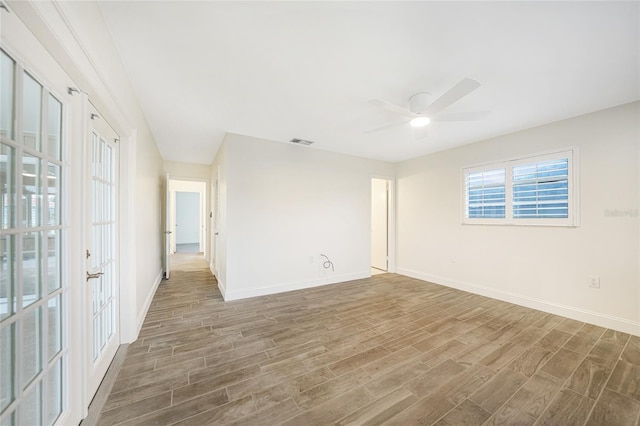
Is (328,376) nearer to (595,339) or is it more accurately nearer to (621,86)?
(595,339)

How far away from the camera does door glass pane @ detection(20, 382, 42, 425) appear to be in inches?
37.4

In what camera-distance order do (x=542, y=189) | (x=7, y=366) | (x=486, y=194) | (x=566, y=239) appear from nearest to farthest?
(x=7, y=366) → (x=566, y=239) → (x=542, y=189) → (x=486, y=194)

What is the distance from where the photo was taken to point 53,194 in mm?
1160

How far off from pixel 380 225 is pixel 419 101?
3605mm

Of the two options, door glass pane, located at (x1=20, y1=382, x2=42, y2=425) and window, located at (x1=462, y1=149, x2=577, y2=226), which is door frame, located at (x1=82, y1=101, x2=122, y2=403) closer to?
door glass pane, located at (x1=20, y1=382, x2=42, y2=425)

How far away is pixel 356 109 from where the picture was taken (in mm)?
2717

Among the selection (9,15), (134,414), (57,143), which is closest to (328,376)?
(134,414)

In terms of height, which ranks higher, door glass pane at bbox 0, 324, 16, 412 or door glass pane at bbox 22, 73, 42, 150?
door glass pane at bbox 22, 73, 42, 150

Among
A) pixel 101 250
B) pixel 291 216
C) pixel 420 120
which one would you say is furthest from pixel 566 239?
pixel 101 250

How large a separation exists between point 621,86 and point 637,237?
1576mm

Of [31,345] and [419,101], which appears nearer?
[31,345]

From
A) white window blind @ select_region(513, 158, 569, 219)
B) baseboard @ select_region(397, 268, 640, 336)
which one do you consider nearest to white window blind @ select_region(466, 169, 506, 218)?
white window blind @ select_region(513, 158, 569, 219)

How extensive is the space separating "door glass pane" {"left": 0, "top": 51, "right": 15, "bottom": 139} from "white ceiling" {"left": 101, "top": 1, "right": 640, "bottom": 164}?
0.90m

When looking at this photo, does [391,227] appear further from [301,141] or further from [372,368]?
[372,368]
